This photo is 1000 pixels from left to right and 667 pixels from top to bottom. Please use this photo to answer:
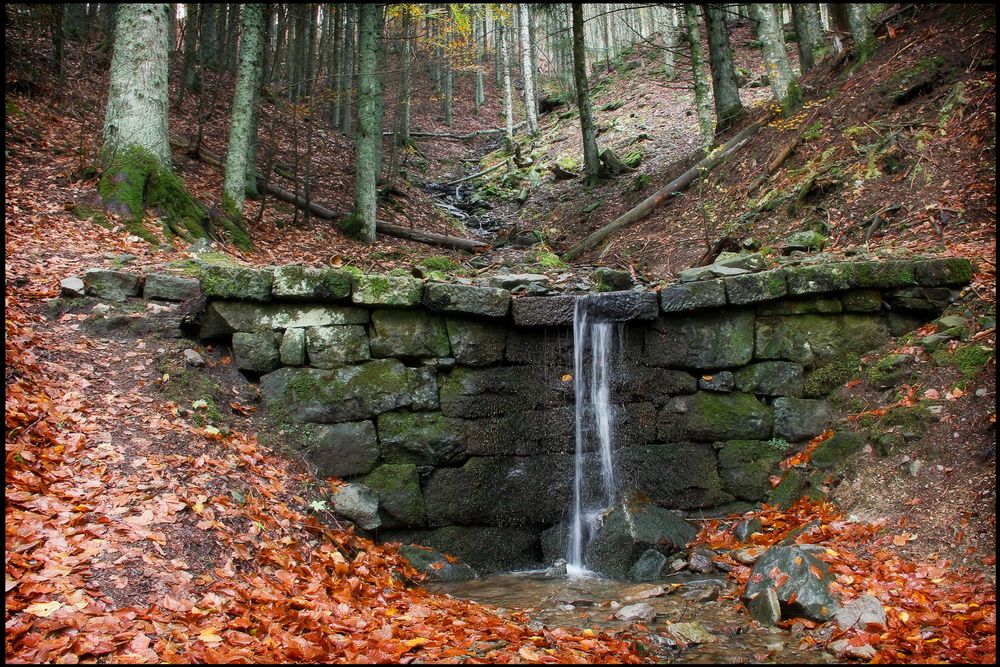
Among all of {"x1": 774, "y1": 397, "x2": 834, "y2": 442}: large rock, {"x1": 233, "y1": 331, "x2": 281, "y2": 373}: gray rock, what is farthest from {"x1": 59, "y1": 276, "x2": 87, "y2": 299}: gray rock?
{"x1": 774, "y1": 397, "x2": 834, "y2": 442}: large rock

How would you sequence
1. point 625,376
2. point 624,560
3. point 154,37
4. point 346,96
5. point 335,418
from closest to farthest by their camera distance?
point 624,560 < point 335,418 < point 625,376 < point 154,37 < point 346,96

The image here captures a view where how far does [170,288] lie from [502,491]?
3749 mm

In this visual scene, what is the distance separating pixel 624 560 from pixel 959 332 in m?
3.65

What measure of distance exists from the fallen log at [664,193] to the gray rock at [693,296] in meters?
4.73

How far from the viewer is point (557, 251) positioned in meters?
11.9

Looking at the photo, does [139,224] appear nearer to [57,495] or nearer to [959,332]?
[57,495]

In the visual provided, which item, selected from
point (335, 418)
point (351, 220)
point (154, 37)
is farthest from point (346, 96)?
point (335, 418)

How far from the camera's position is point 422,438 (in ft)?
20.3

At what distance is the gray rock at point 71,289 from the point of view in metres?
5.50

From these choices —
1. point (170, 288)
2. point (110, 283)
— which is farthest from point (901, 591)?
point (110, 283)

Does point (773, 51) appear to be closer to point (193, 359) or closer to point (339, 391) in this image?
point (339, 391)

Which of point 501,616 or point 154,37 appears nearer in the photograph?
point 501,616

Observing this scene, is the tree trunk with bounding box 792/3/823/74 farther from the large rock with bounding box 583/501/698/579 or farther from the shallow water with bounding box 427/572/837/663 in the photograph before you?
the shallow water with bounding box 427/572/837/663

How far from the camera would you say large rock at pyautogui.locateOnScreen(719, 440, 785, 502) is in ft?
20.8
